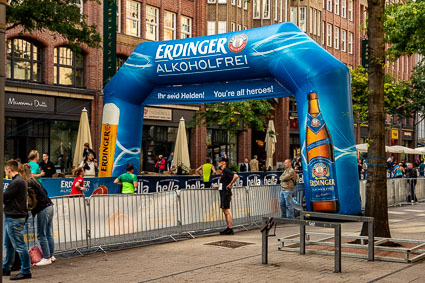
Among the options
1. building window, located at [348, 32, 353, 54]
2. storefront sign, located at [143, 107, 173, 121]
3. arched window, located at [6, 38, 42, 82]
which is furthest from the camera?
building window, located at [348, 32, 353, 54]

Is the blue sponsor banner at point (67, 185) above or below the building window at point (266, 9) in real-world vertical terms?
below

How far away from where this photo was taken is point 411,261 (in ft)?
33.8

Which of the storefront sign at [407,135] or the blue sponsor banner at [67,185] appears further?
the storefront sign at [407,135]

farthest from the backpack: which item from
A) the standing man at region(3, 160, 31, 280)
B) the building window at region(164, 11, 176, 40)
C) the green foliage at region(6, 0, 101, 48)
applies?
the building window at region(164, 11, 176, 40)

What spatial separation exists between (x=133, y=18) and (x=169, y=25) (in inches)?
121

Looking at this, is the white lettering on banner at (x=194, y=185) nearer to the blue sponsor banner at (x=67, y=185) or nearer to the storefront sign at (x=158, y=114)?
the blue sponsor banner at (x=67, y=185)

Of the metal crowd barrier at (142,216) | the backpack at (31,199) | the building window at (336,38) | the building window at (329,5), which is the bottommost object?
the metal crowd barrier at (142,216)

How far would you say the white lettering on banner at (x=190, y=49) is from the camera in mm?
17562

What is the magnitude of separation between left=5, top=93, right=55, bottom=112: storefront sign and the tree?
60.3ft

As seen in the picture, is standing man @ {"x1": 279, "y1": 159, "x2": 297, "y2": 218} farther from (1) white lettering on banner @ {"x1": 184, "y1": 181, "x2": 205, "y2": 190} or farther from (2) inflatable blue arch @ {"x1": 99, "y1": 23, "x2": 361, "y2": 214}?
(1) white lettering on banner @ {"x1": 184, "y1": 181, "x2": 205, "y2": 190}

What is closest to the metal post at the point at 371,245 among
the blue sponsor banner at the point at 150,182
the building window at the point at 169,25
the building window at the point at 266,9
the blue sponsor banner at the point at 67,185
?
the blue sponsor banner at the point at 150,182

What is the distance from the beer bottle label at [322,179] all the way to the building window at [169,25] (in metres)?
20.9

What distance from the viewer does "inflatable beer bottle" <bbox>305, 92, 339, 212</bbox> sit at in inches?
632

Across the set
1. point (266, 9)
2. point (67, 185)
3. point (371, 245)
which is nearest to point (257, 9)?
point (266, 9)
